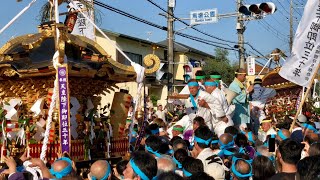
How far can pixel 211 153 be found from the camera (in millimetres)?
5348

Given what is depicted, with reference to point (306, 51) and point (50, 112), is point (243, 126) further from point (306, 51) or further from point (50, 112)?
point (50, 112)

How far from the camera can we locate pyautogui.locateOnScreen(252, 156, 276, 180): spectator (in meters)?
4.27

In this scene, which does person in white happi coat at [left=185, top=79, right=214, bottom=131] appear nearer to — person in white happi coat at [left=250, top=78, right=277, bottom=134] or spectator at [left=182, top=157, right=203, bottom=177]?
person in white happi coat at [left=250, top=78, right=277, bottom=134]

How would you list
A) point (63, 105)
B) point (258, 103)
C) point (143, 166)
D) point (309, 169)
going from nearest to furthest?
1. point (309, 169)
2. point (143, 166)
3. point (63, 105)
4. point (258, 103)

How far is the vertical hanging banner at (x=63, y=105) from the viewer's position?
6.91 metres

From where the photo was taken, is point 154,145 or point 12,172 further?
point 154,145

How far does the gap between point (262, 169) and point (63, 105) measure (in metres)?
3.56

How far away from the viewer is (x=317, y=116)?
13508 mm

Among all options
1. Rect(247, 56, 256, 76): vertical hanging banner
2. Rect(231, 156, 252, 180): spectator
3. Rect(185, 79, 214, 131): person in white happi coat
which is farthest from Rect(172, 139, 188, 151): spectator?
Rect(247, 56, 256, 76): vertical hanging banner

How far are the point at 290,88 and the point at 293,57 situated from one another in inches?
332

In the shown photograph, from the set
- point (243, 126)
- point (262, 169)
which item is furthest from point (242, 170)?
point (243, 126)

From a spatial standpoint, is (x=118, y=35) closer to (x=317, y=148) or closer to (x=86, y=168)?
(x=86, y=168)

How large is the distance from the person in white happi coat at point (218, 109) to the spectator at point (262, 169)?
3.84m

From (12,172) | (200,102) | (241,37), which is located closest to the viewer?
(12,172)
